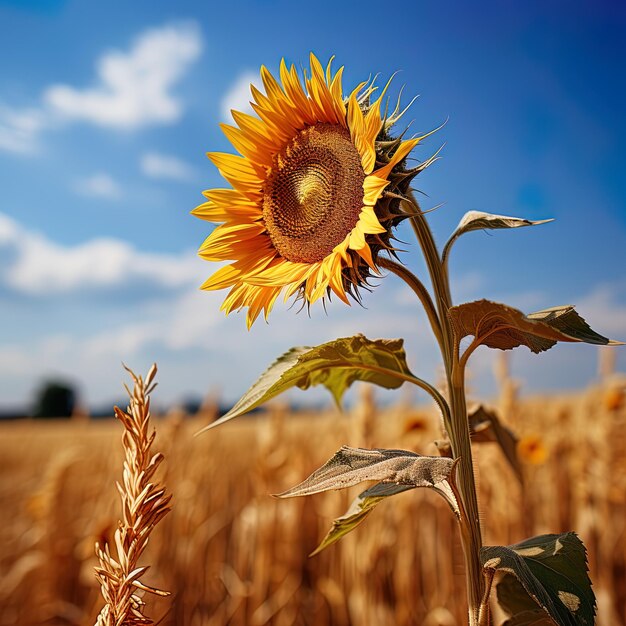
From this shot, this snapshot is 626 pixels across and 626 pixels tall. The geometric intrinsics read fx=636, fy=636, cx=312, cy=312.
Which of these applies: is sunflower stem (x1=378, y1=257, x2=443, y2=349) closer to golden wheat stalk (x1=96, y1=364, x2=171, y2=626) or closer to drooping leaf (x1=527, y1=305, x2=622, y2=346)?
drooping leaf (x1=527, y1=305, x2=622, y2=346)

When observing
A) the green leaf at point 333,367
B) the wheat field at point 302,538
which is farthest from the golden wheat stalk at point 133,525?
the wheat field at point 302,538

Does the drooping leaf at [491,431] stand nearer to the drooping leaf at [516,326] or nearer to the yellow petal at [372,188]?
the drooping leaf at [516,326]

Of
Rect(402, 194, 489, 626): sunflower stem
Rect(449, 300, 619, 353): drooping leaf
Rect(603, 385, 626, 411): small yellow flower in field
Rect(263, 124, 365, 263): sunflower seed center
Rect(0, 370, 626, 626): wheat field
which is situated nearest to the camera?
Rect(449, 300, 619, 353): drooping leaf

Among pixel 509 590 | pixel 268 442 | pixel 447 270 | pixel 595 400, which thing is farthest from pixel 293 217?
pixel 595 400

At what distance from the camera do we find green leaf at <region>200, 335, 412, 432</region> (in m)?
0.82

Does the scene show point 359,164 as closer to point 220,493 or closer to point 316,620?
point 316,620

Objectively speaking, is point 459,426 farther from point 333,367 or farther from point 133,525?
point 133,525

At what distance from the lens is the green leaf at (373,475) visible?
693mm

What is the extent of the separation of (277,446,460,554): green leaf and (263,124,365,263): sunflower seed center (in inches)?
11.8

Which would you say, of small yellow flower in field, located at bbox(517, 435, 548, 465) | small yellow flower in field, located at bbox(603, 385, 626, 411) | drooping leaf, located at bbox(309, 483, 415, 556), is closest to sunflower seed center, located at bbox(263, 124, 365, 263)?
drooping leaf, located at bbox(309, 483, 415, 556)

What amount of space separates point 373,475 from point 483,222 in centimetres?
38

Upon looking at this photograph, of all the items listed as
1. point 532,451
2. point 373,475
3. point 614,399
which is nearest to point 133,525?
point 373,475

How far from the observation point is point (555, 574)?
29.7 inches

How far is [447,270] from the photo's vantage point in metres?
0.88
